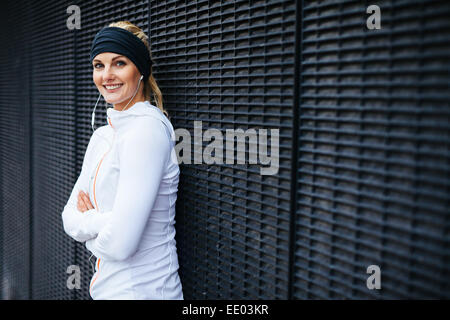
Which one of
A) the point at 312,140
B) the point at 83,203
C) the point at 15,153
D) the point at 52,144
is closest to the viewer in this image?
the point at 312,140

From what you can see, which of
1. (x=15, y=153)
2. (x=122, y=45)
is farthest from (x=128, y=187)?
(x=15, y=153)

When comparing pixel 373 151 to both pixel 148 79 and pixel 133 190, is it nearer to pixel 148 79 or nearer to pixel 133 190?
pixel 133 190

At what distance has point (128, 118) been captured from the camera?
217 cm

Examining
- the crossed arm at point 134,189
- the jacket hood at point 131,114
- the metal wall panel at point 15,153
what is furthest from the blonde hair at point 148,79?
the metal wall panel at point 15,153

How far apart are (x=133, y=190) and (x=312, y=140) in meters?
0.85

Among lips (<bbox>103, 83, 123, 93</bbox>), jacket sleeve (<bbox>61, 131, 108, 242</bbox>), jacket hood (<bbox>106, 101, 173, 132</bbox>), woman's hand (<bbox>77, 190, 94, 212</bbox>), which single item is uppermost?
lips (<bbox>103, 83, 123, 93</bbox>)

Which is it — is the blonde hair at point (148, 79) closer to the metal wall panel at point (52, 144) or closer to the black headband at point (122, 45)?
the black headband at point (122, 45)

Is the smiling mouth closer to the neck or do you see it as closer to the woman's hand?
the neck

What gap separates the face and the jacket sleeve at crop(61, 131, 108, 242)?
0.39m

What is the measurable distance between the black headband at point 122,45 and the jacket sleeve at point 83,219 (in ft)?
1.95

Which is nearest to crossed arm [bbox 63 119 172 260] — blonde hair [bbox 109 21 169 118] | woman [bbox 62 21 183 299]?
woman [bbox 62 21 183 299]

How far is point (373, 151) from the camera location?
1.55m

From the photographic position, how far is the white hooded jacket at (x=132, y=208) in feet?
6.31

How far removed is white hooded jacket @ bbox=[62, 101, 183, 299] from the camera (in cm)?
192
